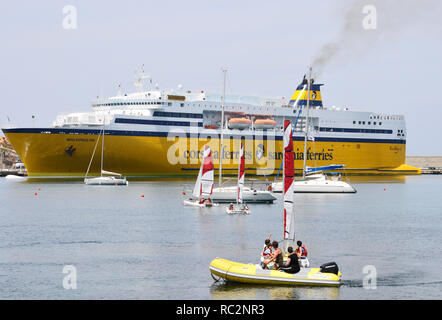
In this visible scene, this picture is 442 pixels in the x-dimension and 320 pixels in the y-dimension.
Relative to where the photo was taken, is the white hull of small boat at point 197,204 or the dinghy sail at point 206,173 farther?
the white hull of small boat at point 197,204

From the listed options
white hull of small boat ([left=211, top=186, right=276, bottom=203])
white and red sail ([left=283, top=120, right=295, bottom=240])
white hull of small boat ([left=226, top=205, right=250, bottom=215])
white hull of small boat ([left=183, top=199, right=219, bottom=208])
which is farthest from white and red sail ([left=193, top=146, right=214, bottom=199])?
white and red sail ([left=283, top=120, right=295, bottom=240])

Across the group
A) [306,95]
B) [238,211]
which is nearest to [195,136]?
[306,95]

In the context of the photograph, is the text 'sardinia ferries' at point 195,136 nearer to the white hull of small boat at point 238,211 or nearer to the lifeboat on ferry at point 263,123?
the lifeboat on ferry at point 263,123

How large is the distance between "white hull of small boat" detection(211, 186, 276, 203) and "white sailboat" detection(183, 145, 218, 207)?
1.21 metres

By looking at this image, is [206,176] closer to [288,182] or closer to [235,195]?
[235,195]

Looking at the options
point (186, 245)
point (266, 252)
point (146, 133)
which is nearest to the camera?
point (266, 252)

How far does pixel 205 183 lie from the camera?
5275 centimetres

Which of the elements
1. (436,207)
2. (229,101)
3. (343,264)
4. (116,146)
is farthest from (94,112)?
(343,264)

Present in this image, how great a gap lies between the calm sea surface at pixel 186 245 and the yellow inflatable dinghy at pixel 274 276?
0.28 meters

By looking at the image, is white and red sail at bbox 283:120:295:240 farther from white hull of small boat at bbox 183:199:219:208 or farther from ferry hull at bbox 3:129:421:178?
ferry hull at bbox 3:129:421:178

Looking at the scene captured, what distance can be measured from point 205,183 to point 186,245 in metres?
17.5

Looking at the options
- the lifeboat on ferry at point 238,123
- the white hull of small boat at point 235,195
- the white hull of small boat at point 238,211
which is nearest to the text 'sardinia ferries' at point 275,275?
the white hull of small boat at point 238,211

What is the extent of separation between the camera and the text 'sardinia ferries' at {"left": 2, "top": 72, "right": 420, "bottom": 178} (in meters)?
81.1

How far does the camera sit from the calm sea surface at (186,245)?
2530cm
